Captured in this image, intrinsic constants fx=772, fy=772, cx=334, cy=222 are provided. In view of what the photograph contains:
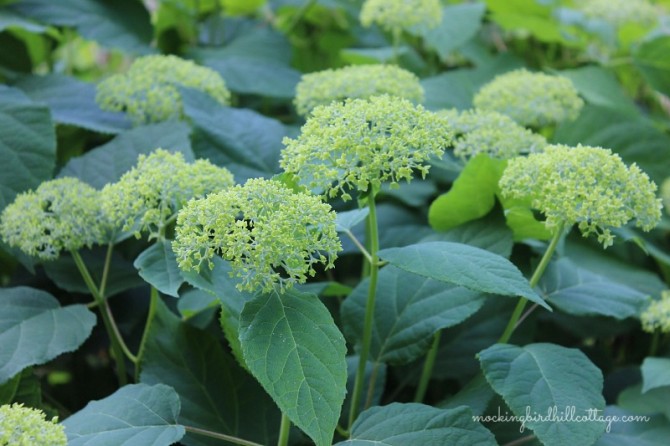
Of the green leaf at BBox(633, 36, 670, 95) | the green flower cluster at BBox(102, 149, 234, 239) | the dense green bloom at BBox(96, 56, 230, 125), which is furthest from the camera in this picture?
the green leaf at BBox(633, 36, 670, 95)

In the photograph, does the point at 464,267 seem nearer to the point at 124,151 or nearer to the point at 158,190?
the point at 158,190

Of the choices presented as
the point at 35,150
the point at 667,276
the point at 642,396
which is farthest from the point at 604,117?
Result: the point at 35,150

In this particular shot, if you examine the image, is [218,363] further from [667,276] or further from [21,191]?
[667,276]

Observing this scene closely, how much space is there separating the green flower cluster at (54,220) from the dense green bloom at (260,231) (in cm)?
31

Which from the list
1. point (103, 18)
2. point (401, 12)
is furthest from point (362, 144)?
point (103, 18)

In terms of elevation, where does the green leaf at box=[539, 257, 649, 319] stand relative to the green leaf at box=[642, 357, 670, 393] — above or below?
above

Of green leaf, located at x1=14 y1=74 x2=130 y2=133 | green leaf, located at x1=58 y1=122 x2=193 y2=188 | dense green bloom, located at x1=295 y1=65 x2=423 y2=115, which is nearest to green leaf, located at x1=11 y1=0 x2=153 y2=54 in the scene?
green leaf, located at x1=14 y1=74 x2=130 y2=133

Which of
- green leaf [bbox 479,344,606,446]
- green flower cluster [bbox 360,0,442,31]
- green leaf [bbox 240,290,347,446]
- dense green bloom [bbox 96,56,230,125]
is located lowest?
green leaf [bbox 479,344,606,446]

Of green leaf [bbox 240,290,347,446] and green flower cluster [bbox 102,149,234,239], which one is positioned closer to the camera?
green leaf [bbox 240,290,347,446]

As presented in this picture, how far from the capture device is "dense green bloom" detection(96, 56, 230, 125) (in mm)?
1484

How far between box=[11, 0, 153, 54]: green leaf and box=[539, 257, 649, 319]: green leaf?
114cm

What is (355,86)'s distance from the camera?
1.40 m

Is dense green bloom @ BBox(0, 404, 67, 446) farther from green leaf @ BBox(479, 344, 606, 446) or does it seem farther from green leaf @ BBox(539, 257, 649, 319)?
green leaf @ BBox(539, 257, 649, 319)

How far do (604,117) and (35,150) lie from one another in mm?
1180
